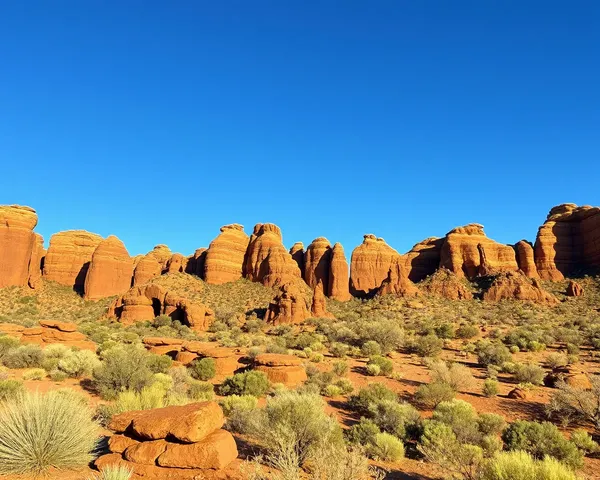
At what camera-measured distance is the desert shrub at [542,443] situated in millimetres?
7441

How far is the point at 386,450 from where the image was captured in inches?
293

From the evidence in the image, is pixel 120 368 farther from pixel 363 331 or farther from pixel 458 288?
pixel 458 288

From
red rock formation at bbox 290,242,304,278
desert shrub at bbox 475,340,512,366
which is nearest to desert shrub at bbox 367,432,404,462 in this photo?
desert shrub at bbox 475,340,512,366

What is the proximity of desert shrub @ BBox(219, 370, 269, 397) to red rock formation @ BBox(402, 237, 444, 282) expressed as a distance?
175 feet

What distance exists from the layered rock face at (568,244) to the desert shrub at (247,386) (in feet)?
182

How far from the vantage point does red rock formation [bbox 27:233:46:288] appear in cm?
5419

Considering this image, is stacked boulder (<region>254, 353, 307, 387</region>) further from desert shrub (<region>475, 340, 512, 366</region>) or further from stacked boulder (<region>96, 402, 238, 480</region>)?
desert shrub (<region>475, 340, 512, 366</region>)

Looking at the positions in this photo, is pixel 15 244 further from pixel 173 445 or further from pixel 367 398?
pixel 173 445

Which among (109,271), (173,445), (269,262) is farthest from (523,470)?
(109,271)

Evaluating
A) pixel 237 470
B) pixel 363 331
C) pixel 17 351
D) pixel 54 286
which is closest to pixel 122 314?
pixel 17 351

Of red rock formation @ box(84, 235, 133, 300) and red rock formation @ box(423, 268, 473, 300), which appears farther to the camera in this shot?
red rock formation @ box(84, 235, 133, 300)

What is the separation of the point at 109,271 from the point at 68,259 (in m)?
10.4

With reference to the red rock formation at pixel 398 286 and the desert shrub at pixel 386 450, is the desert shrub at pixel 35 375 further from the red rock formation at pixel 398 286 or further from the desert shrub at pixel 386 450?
the red rock formation at pixel 398 286

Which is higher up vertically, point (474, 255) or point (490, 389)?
point (474, 255)
